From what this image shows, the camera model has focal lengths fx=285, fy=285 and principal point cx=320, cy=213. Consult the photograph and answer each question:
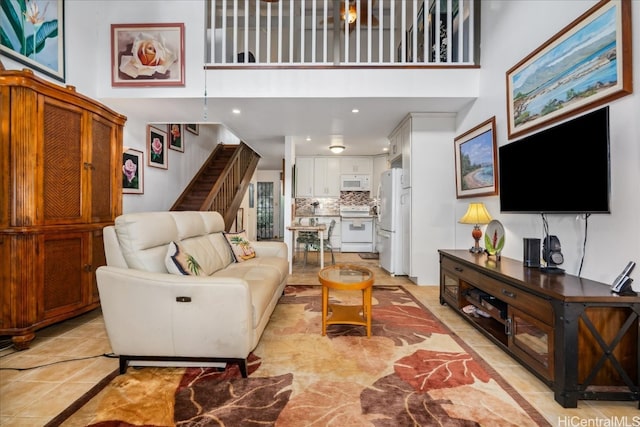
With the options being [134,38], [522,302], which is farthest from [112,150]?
[522,302]

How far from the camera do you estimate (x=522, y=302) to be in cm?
186

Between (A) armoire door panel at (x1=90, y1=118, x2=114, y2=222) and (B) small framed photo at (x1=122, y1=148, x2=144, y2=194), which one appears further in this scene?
(B) small framed photo at (x1=122, y1=148, x2=144, y2=194)

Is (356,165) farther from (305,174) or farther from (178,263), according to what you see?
(178,263)

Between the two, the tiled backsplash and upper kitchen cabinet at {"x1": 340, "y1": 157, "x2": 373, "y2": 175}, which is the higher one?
upper kitchen cabinet at {"x1": 340, "y1": 157, "x2": 373, "y2": 175}

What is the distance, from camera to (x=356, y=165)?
24.0ft

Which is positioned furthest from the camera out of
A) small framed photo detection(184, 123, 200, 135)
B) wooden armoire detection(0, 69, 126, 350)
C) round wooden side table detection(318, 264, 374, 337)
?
small framed photo detection(184, 123, 200, 135)

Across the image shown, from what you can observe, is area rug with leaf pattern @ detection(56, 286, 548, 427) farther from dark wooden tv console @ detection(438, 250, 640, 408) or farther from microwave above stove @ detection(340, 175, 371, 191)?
microwave above stove @ detection(340, 175, 371, 191)

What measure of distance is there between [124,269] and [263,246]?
185 centimetres

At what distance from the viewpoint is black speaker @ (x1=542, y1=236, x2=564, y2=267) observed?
201 cm

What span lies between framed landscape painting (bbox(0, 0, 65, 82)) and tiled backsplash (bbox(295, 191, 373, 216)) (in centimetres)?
520

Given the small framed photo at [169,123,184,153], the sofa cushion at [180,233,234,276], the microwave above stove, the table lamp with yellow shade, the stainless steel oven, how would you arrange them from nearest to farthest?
1. the sofa cushion at [180,233,234,276]
2. the table lamp with yellow shade
3. the small framed photo at [169,123,184,153]
4. the stainless steel oven
5. the microwave above stove

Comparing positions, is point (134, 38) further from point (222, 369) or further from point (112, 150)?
point (222, 369)

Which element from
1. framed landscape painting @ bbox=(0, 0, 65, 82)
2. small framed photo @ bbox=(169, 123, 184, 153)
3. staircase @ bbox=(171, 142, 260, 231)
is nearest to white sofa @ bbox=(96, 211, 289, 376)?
framed landscape painting @ bbox=(0, 0, 65, 82)

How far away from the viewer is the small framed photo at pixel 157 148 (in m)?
4.66
